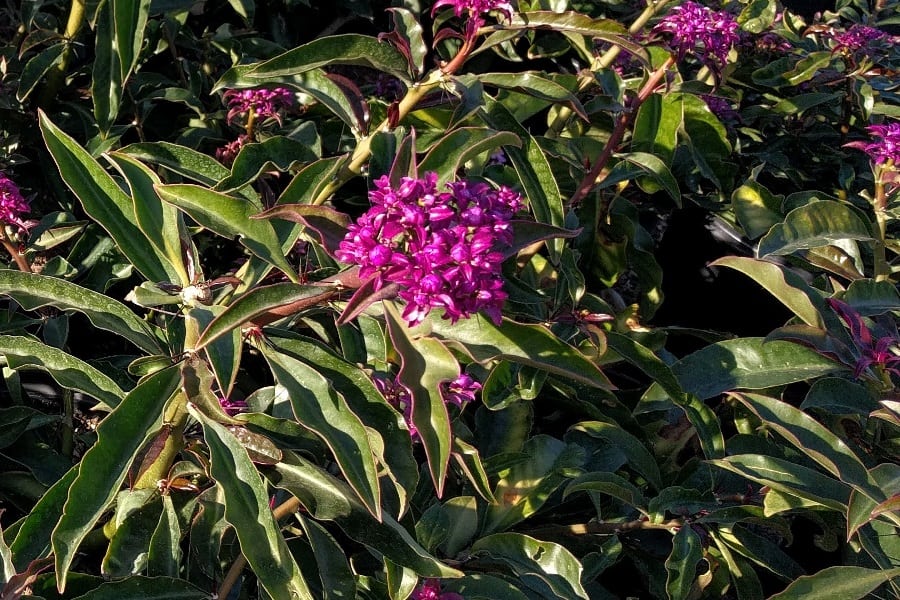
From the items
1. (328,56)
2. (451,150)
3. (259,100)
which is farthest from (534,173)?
(259,100)

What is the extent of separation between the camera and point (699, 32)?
1546 millimetres

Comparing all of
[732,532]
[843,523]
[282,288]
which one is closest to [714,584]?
[732,532]

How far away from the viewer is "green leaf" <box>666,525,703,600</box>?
1.29m

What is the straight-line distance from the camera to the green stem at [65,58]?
185cm

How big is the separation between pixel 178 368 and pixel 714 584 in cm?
103

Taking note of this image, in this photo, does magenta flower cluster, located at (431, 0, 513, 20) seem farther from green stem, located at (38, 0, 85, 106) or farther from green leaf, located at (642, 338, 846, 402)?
green stem, located at (38, 0, 85, 106)

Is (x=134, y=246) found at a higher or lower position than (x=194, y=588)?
higher

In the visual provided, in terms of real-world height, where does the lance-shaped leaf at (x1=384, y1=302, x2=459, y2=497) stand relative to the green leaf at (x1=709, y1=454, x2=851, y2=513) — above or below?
above

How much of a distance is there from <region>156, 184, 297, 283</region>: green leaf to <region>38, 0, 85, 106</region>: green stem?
1063 millimetres

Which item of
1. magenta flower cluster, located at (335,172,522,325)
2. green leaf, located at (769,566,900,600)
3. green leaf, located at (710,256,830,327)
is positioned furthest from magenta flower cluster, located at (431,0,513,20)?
green leaf, located at (769,566,900,600)

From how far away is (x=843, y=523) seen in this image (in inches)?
57.3

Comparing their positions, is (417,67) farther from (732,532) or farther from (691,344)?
(691,344)

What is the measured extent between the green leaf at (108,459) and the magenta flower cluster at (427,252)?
1.06ft

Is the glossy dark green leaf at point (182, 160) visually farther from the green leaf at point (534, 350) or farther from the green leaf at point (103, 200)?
the green leaf at point (534, 350)
